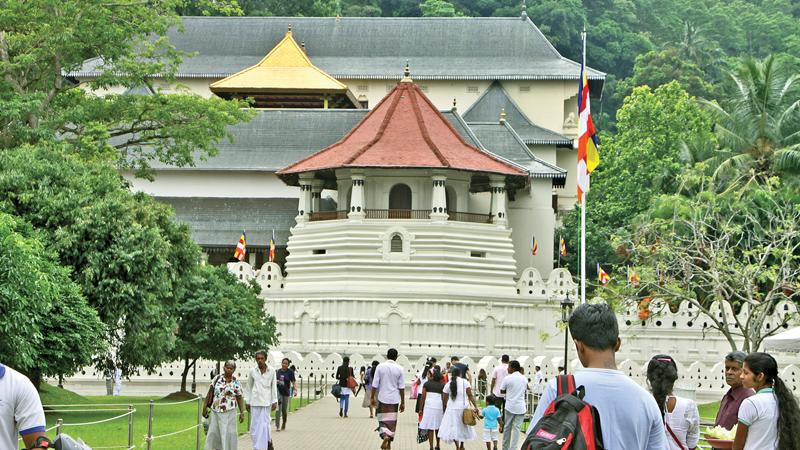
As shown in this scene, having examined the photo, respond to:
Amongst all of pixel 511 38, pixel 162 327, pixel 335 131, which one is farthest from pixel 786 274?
pixel 511 38

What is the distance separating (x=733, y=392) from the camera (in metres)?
9.99

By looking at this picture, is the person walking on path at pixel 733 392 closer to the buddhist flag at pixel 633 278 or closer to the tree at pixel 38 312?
the tree at pixel 38 312

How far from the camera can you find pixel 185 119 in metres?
33.3

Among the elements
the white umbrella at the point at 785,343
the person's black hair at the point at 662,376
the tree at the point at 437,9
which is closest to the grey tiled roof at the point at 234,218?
the tree at the point at 437,9

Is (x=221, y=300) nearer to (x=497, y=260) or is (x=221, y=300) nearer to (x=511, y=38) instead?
(x=497, y=260)

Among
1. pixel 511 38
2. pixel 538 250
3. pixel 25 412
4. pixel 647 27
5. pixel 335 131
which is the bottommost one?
pixel 25 412

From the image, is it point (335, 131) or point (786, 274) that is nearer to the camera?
point (786, 274)

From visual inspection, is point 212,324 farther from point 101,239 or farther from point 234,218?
point 234,218

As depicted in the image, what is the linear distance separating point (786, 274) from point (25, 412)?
30.5m

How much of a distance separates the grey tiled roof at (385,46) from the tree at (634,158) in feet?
14.5

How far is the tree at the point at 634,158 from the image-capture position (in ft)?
219

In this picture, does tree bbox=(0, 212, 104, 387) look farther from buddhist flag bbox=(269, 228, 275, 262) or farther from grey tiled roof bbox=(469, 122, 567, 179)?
grey tiled roof bbox=(469, 122, 567, 179)

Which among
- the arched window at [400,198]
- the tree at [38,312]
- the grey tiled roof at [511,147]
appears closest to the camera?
the tree at [38,312]

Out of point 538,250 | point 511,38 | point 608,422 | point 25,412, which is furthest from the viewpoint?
point 511,38
